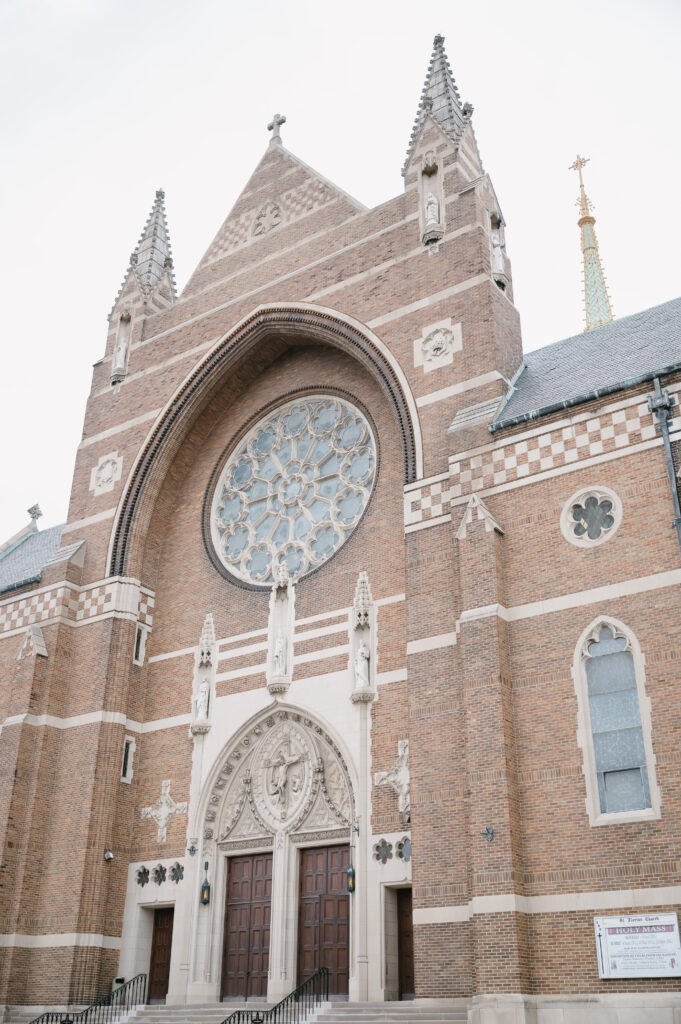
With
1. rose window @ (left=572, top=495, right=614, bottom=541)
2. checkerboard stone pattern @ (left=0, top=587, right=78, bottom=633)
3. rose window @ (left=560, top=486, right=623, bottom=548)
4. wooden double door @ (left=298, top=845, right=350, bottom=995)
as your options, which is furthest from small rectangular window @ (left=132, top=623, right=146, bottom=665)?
rose window @ (left=572, top=495, right=614, bottom=541)

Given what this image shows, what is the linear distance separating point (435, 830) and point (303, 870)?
3.87 m

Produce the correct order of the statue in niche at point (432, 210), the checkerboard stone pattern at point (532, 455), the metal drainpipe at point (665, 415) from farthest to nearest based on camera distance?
the statue in niche at point (432, 210) < the checkerboard stone pattern at point (532, 455) < the metal drainpipe at point (665, 415)

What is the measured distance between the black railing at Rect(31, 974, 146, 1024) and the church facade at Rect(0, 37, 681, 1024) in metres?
0.41

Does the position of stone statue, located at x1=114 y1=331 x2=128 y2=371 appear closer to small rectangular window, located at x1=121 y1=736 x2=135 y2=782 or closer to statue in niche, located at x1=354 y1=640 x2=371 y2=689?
small rectangular window, located at x1=121 y1=736 x2=135 y2=782

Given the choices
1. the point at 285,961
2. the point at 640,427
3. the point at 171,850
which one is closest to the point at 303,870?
the point at 285,961

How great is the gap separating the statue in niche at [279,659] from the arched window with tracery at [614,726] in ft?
22.3

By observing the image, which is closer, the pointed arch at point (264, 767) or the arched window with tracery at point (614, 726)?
the arched window with tracery at point (614, 726)

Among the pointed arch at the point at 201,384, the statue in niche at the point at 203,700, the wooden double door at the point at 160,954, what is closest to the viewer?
the wooden double door at the point at 160,954

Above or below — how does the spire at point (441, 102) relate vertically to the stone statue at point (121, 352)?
above

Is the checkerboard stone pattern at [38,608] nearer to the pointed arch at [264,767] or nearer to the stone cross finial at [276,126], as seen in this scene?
the pointed arch at [264,767]

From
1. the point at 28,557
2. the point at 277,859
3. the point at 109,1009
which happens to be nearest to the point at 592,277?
the point at 28,557

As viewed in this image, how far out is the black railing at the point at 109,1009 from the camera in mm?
18859

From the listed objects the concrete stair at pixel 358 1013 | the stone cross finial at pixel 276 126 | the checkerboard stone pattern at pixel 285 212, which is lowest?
the concrete stair at pixel 358 1013

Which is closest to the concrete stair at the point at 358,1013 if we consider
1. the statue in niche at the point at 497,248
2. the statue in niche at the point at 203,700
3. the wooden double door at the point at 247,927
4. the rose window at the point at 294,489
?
the wooden double door at the point at 247,927
